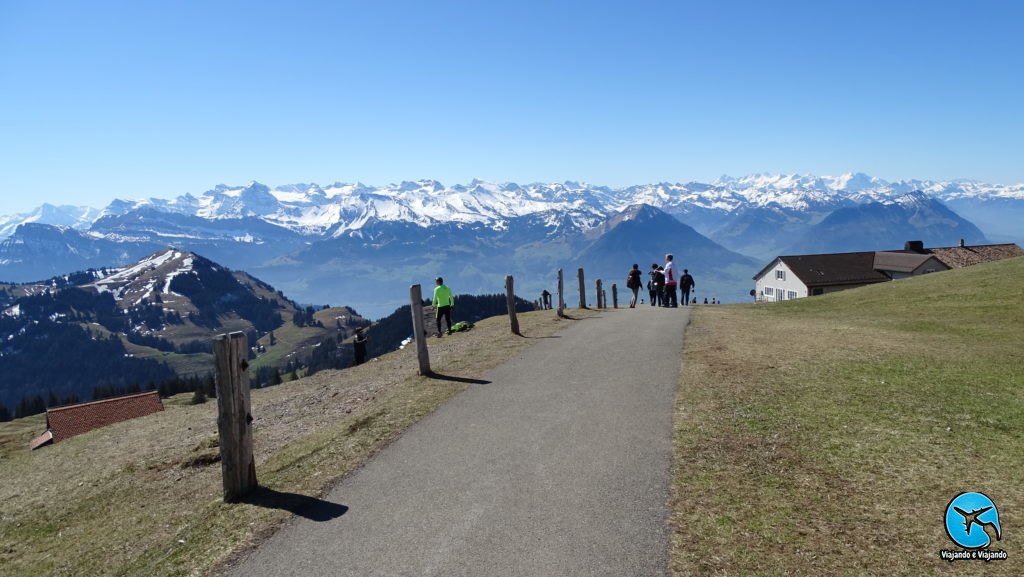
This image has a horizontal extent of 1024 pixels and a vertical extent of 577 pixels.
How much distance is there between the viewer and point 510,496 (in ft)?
27.6

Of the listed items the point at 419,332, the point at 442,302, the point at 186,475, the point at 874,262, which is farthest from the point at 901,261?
the point at 186,475

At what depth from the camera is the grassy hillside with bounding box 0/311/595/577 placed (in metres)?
8.18

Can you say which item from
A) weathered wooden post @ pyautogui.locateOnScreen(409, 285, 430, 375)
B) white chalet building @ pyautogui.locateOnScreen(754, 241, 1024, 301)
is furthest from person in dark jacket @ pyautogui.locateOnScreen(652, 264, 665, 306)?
white chalet building @ pyautogui.locateOnScreen(754, 241, 1024, 301)

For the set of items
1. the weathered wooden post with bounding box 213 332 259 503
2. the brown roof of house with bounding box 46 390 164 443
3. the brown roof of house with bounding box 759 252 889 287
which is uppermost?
the weathered wooden post with bounding box 213 332 259 503

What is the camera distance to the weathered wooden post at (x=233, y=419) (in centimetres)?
909

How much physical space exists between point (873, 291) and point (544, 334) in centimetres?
2497

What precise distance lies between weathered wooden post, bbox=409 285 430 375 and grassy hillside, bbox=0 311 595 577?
48 centimetres

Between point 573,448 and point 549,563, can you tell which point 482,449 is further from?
point 549,563

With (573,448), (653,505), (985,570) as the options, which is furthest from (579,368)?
(985,570)

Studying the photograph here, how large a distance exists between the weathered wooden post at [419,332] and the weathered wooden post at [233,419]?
26.5ft

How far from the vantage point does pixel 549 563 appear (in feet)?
21.8

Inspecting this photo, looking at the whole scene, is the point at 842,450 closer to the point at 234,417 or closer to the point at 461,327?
the point at 234,417

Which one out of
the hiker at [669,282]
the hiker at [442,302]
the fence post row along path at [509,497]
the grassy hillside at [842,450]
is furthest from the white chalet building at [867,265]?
the fence post row along path at [509,497]

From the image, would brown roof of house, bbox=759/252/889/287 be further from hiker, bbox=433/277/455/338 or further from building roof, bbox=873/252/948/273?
hiker, bbox=433/277/455/338
